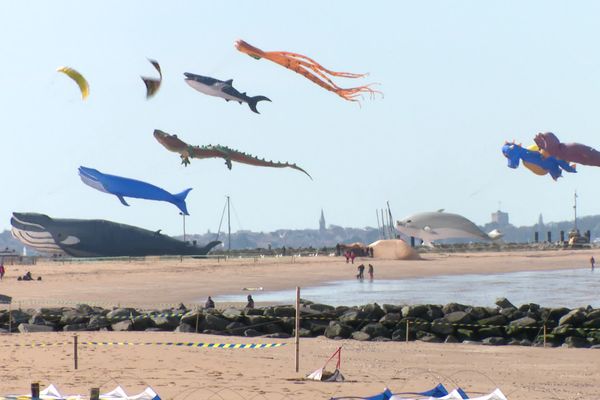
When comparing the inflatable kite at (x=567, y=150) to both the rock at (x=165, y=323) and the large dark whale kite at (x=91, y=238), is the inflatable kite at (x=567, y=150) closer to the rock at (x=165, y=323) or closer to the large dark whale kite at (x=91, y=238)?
the large dark whale kite at (x=91, y=238)

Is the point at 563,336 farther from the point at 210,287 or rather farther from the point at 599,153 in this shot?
the point at 599,153

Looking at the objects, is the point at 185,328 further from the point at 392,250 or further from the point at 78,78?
the point at 392,250

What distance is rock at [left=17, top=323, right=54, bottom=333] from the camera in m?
24.5

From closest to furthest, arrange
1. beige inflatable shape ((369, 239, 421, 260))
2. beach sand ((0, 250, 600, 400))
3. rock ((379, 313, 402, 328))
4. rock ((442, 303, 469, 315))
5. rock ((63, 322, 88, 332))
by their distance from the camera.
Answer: beach sand ((0, 250, 600, 400)), rock ((63, 322, 88, 332)), rock ((379, 313, 402, 328)), rock ((442, 303, 469, 315)), beige inflatable shape ((369, 239, 421, 260))

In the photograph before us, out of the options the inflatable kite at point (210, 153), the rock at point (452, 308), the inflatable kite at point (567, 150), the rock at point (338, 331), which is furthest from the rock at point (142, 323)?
the inflatable kite at point (567, 150)

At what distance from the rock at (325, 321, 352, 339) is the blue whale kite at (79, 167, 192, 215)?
A: 55916 millimetres

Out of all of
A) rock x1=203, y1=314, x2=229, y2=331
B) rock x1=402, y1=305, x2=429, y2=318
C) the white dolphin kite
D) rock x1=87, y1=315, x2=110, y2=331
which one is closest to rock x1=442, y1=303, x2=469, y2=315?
rock x1=402, y1=305, x2=429, y2=318

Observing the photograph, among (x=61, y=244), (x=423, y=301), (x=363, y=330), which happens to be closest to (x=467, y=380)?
(x=363, y=330)

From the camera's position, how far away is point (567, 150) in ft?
241

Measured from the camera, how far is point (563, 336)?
24109mm

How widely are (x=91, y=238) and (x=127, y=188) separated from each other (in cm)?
1632

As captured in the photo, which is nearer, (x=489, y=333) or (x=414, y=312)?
(x=489, y=333)

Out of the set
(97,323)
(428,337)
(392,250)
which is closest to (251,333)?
(97,323)

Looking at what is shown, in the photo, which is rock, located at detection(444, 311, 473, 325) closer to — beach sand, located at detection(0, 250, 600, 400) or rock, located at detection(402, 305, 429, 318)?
rock, located at detection(402, 305, 429, 318)
